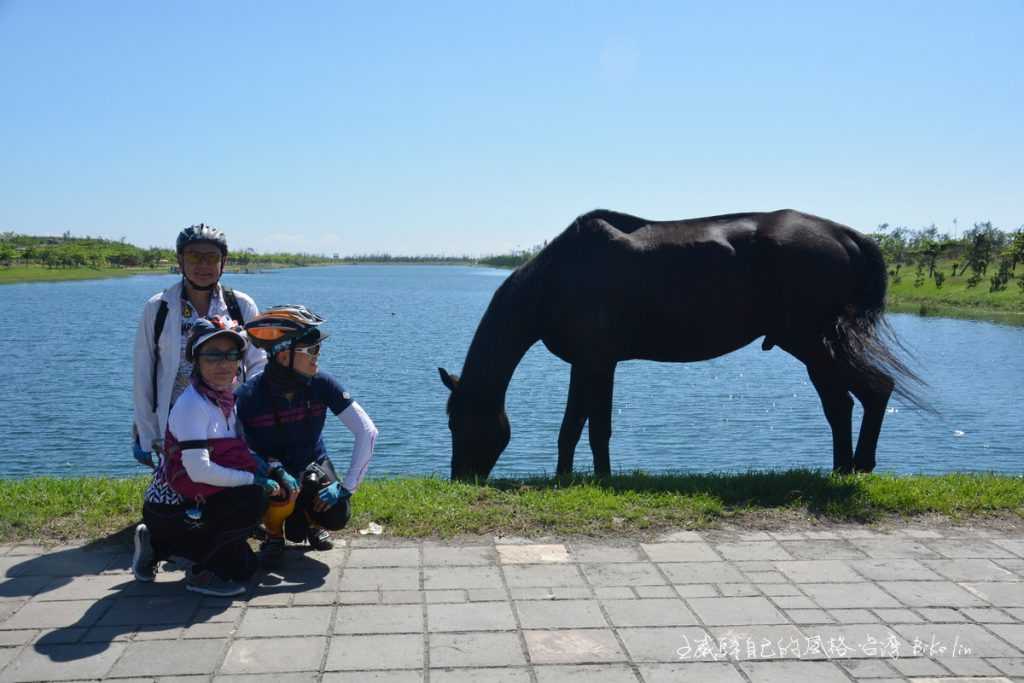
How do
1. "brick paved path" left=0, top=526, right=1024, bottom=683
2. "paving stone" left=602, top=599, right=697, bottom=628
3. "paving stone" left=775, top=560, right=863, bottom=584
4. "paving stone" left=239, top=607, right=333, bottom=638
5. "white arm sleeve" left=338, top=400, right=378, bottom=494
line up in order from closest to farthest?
"brick paved path" left=0, top=526, right=1024, bottom=683 < "paving stone" left=239, top=607, right=333, bottom=638 < "paving stone" left=602, top=599, right=697, bottom=628 < "paving stone" left=775, top=560, right=863, bottom=584 < "white arm sleeve" left=338, top=400, right=378, bottom=494

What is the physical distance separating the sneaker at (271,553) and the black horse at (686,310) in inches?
106

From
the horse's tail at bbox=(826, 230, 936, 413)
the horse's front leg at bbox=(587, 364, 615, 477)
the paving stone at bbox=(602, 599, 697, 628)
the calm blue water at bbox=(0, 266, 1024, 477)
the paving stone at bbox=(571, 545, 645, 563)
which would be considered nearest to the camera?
the paving stone at bbox=(602, 599, 697, 628)

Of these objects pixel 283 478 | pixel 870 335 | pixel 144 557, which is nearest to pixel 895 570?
pixel 870 335

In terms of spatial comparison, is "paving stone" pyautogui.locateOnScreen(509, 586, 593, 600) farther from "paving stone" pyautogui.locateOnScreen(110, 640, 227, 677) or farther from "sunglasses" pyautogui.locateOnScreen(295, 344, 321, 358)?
"sunglasses" pyautogui.locateOnScreen(295, 344, 321, 358)

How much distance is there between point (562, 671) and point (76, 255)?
103604 mm

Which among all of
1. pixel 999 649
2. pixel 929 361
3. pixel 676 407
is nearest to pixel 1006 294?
pixel 929 361

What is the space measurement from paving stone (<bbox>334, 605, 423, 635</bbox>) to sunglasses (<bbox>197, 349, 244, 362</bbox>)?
134 cm

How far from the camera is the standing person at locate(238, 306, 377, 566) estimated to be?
4309 mm

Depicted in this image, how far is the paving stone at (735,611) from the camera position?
372cm

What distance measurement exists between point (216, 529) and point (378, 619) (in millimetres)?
979

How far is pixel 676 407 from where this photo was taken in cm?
1562

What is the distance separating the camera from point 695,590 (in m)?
4.09

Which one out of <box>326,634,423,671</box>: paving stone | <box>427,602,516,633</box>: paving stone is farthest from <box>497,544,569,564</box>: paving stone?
<box>326,634,423,671</box>: paving stone

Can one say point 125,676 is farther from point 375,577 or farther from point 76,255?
point 76,255
